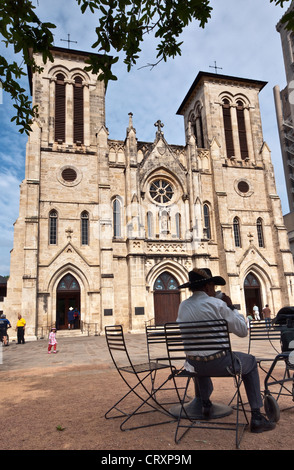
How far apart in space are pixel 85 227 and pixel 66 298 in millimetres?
5149

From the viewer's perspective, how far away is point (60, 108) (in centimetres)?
2708

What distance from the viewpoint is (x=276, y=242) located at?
91.8ft

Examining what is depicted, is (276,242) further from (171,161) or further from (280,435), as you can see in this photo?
(280,435)

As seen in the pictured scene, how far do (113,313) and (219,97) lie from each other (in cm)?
2136

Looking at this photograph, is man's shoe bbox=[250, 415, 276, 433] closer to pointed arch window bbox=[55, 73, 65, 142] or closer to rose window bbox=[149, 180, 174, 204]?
rose window bbox=[149, 180, 174, 204]

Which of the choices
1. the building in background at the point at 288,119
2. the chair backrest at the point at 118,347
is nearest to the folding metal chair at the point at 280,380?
the chair backrest at the point at 118,347

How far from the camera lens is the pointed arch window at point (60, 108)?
86.7 ft

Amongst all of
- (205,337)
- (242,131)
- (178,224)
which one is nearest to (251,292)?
(178,224)

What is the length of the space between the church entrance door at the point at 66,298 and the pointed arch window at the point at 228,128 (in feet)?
56.4

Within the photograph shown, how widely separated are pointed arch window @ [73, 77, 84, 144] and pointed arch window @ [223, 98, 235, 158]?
12.6 metres

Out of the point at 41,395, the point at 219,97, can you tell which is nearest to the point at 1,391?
the point at 41,395

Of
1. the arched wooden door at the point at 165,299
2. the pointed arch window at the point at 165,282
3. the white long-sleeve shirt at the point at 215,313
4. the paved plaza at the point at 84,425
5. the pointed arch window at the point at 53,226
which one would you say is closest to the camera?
the paved plaza at the point at 84,425

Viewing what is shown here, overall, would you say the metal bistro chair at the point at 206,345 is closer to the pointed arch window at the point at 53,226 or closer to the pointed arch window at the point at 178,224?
the pointed arch window at the point at 53,226

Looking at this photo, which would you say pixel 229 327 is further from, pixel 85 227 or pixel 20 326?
pixel 85 227
